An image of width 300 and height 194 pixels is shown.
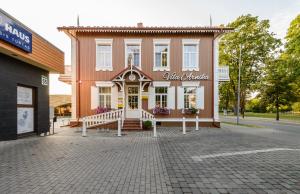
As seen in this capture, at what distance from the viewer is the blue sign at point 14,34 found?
7.96 m

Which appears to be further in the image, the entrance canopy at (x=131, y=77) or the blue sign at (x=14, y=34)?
the entrance canopy at (x=131, y=77)

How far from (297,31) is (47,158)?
3137 cm

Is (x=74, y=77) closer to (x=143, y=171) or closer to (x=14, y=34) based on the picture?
(x=14, y=34)

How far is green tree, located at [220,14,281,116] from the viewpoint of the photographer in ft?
99.3

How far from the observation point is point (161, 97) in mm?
16391

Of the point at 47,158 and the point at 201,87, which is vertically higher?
the point at 201,87

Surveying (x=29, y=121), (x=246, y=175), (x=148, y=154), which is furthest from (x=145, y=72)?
(x=246, y=175)

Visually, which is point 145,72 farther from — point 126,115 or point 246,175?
point 246,175

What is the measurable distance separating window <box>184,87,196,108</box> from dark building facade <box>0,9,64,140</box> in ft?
31.5

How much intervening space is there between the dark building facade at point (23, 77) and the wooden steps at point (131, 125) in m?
5.13

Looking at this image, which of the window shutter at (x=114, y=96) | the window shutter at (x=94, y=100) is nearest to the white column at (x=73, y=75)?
the window shutter at (x=94, y=100)

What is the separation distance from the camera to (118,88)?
52.8 feet

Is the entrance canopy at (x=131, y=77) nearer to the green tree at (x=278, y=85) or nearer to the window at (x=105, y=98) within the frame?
the window at (x=105, y=98)

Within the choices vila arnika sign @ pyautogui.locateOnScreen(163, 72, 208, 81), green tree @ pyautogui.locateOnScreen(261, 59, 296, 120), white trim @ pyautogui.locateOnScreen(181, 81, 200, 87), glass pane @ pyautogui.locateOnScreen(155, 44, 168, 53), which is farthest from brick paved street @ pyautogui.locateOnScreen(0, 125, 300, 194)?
green tree @ pyautogui.locateOnScreen(261, 59, 296, 120)
